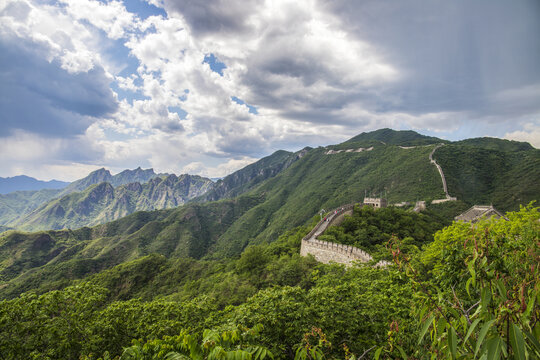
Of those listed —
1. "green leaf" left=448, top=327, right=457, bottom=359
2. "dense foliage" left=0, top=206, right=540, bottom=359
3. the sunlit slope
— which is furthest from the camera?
the sunlit slope

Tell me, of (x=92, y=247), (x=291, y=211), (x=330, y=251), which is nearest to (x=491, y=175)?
(x=291, y=211)

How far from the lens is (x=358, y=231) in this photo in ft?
115

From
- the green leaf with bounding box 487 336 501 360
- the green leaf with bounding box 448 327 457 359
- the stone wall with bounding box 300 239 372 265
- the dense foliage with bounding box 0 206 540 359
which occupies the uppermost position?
the green leaf with bounding box 487 336 501 360

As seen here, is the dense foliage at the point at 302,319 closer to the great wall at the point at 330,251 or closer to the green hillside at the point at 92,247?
the great wall at the point at 330,251

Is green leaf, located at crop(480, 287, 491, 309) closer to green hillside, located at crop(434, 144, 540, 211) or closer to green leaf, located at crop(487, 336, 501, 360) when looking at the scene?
green leaf, located at crop(487, 336, 501, 360)

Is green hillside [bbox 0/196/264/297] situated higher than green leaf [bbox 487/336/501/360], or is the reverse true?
green leaf [bbox 487/336/501/360]

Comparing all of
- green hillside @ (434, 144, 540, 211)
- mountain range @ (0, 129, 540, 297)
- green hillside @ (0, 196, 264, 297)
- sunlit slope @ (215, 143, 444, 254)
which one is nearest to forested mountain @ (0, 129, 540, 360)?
green hillside @ (434, 144, 540, 211)

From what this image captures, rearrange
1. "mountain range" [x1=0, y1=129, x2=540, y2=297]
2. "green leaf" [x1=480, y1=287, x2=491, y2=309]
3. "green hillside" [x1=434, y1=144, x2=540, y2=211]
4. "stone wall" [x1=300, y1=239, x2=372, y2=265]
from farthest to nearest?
"mountain range" [x1=0, y1=129, x2=540, y2=297] → "green hillside" [x1=434, y1=144, x2=540, y2=211] → "stone wall" [x1=300, y1=239, x2=372, y2=265] → "green leaf" [x1=480, y1=287, x2=491, y2=309]

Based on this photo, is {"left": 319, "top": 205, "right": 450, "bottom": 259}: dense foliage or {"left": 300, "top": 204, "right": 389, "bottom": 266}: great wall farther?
{"left": 319, "top": 205, "right": 450, "bottom": 259}: dense foliage

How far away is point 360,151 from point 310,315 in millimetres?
201538

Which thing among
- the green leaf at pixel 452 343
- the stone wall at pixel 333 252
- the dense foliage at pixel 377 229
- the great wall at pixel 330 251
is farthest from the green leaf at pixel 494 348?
the dense foliage at pixel 377 229

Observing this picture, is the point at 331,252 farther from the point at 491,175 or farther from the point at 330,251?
the point at 491,175

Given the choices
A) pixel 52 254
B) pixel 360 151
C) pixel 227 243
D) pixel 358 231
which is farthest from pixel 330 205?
pixel 52 254

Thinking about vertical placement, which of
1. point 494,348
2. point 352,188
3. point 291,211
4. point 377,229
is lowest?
point 291,211
